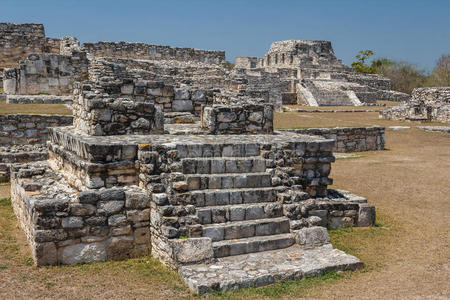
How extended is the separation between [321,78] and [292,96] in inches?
317

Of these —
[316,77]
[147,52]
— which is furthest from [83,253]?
[316,77]

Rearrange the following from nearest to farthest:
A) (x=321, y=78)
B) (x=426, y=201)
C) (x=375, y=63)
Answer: (x=426, y=201) → (x=321, y=78) → (x=375, y=63)

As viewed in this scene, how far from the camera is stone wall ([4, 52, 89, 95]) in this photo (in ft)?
57.8

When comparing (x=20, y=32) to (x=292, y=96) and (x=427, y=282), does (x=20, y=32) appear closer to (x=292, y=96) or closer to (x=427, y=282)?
(x=292, y=96)

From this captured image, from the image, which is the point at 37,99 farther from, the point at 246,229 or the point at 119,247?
the point at 246,229

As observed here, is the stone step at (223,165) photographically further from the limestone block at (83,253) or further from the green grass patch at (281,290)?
the green grass patch at (281,290)

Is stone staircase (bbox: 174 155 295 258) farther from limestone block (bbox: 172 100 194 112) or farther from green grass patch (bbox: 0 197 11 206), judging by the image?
green grass patch (bbox: 0 197 11 206)

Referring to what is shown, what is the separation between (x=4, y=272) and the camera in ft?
18.3

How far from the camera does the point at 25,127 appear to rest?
42.8 feet

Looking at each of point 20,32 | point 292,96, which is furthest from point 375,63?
point 20,32

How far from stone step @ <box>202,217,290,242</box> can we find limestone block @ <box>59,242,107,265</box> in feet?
4.53

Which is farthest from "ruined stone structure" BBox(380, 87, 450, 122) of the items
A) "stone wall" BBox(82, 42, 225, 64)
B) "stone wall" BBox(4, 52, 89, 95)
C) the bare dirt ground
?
"stone wall" BBox(4, 52, 89, 95)

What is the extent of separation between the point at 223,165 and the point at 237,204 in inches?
26.1

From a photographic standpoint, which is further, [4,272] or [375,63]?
[375,63]
